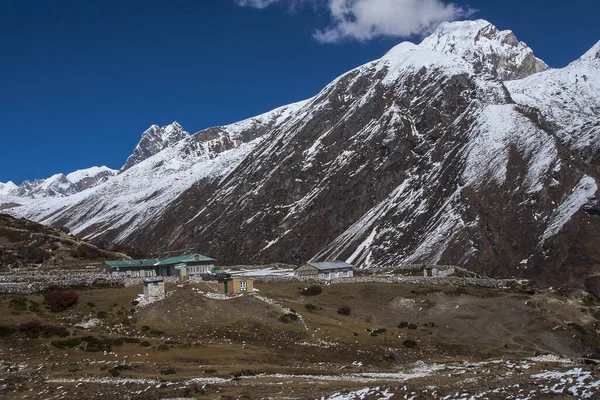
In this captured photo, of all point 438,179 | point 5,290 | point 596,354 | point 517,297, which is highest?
point 438,179

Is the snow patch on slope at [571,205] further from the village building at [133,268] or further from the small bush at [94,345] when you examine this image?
the small bush at [94,345]

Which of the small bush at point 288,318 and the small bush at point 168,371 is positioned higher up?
the small bush at point 288,318

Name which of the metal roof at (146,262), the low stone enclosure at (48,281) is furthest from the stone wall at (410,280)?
the low stone enclosure at (48,281)

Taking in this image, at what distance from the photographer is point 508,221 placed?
15988cm

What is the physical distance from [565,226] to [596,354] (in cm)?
9150

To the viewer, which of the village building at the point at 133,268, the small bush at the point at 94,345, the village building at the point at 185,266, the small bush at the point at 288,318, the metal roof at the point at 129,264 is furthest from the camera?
the village building at the point at 185,266

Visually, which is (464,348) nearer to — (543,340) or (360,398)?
(543,340)

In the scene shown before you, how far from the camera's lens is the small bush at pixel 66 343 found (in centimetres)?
4717

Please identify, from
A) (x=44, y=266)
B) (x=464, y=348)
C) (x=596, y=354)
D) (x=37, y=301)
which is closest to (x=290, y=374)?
(x=464, y=348)

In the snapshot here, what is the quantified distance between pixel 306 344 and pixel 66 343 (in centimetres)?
1904

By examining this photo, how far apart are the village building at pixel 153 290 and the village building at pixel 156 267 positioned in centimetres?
→ 2270

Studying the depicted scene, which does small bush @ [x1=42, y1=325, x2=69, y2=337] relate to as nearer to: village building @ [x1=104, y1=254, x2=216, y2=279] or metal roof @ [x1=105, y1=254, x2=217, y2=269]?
village building @ [x1=104, y1=254, x2=216, y2=279]

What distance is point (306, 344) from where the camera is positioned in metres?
52.5

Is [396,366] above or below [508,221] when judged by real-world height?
Answer: below
